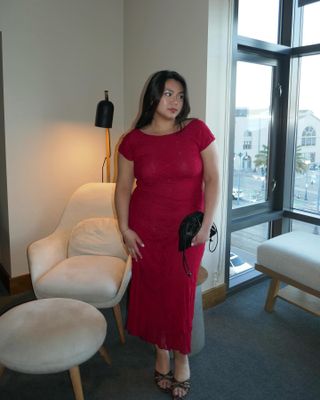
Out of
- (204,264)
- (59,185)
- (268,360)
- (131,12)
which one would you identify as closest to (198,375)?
(268,360)

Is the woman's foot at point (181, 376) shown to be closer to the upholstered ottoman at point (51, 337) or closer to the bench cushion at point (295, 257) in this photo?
the upholstered ottoman at point (51, 337)

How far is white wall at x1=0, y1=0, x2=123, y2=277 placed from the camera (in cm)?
249

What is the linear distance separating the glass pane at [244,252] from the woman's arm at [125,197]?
1355 millimetres

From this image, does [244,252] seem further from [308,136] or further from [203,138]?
[203,138]

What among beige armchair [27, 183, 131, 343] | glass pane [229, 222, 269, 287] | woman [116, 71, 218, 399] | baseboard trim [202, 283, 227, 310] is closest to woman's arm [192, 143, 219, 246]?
woman [116, 71, 218, 399]

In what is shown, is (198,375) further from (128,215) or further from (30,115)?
(30,115)

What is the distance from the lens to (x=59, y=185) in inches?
111

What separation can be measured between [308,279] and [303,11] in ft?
6.36

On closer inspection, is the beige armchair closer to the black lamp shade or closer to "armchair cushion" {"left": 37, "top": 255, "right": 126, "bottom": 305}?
"armchair cushion" {"left": 37, "top": 255, "right": 126, "bottom": 305}

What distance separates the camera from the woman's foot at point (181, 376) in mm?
1706

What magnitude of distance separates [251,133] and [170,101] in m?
1.35

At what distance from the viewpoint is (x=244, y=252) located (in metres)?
2.96

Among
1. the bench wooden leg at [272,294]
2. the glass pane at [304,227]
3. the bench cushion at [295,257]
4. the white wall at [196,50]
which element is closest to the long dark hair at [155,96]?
the white wall at [196,50]

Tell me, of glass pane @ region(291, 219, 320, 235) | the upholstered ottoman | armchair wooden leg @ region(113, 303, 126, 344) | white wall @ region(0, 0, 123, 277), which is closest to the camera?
the upholstered ottoman
